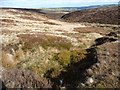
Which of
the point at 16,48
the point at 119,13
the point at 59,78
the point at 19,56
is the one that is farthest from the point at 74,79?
the point at 119,13

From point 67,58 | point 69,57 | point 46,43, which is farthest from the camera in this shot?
point 46,43

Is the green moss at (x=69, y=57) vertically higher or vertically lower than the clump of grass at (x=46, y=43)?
higher

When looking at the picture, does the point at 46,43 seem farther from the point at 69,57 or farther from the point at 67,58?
the point at 67,58

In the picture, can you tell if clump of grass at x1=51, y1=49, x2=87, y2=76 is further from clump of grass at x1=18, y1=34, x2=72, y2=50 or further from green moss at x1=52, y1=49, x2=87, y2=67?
clump of grass at x1=18, y1=34, x2=72, y2=50

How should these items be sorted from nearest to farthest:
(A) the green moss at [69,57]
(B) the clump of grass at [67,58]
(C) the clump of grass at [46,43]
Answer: (B) the clump of grass at [67,58], (A) the green moss at [69,57], (C) the clump of grass at [46,43]

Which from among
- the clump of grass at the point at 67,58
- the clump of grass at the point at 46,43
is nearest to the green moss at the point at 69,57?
the clump of grass at the point at 67,58

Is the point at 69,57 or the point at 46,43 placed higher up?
the point at 69,57

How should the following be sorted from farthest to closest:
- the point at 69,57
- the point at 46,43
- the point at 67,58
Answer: the point at 46,43
the point at 69,57
the point at 67,58

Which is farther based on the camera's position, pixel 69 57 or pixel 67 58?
pixel 69 57

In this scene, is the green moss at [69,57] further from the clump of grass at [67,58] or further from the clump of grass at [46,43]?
the clump of grass at [46,43]

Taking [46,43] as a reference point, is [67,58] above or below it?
above

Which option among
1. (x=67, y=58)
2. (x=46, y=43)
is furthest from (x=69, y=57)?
(x=46, y=43)

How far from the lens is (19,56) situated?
79.2 feet

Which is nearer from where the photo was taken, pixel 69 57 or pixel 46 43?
pixel 69 57
